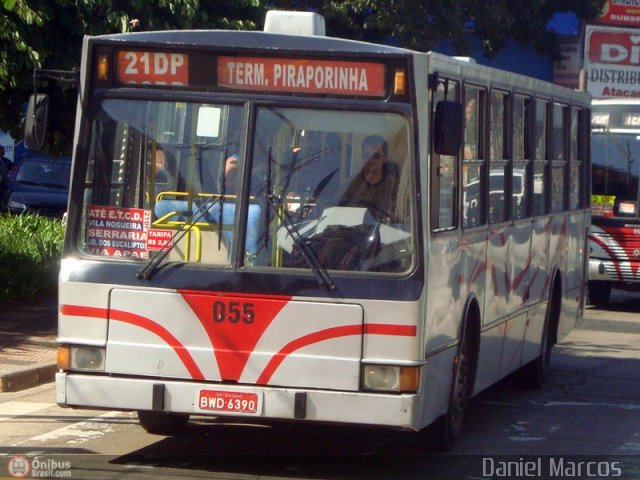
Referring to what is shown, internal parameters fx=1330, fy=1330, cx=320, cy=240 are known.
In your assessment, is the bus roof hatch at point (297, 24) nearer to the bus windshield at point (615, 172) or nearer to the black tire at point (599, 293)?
the bus windshield at point (615, 172)

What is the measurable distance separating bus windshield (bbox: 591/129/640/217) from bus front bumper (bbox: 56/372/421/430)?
12612 millimetres

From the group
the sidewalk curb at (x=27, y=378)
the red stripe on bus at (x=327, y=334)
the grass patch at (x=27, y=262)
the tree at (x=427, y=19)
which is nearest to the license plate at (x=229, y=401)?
→ the red stripe on bus at (x=327, y=334)

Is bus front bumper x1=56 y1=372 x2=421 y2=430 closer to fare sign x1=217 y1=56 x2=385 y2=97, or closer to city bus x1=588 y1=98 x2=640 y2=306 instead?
fare sign x1=217 y1=56 x2=385 y2=97

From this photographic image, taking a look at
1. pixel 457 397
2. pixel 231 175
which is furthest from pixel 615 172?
pixel 231 175

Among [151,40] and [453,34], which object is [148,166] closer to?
[151,40]

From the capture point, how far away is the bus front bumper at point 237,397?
754cm

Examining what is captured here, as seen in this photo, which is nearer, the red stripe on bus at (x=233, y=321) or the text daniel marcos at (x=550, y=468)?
the red stripe on bus at (x=233, y=321)

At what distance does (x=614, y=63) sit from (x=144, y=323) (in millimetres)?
29801

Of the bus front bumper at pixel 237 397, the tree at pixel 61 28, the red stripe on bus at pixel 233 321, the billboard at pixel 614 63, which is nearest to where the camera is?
the bus front bumper at pixel 237 397

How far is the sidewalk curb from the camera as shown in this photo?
1101 centimetres

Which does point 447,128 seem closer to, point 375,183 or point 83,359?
point 375,183

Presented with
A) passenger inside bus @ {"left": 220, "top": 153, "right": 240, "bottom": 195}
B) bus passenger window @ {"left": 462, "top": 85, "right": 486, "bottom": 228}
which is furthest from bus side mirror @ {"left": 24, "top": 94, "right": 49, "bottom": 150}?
bus passenger window @ {"left": 462, "top": 85, "right": 486, "bottom": 228}

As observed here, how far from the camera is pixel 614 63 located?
35750mm

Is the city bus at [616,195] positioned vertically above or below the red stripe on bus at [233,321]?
above
